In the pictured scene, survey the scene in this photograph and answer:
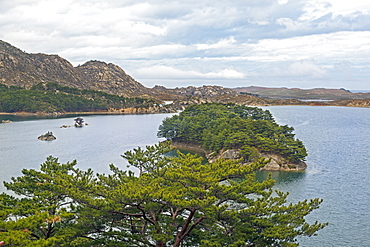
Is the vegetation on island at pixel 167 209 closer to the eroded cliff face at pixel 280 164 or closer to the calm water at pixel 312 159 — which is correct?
the calm water at pixel 312 159

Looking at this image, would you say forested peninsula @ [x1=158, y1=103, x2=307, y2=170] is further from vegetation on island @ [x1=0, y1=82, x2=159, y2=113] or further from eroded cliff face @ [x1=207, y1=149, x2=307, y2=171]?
vegetation on island @ [x1=0, y1=82, x2=159, y2=113]

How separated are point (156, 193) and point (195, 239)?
3845 mm

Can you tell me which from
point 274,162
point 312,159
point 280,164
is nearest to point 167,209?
point 274,162

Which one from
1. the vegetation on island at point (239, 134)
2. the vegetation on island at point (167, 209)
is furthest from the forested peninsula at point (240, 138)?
the vegetation on island at point (167, 209)

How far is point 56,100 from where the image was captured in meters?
135

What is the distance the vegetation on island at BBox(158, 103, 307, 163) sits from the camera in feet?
161

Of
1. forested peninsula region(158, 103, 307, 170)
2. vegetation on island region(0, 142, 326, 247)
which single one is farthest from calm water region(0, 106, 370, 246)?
vegetation on island region(0, 142, 326, 247)

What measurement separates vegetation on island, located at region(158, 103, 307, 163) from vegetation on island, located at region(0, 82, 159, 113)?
74735mm

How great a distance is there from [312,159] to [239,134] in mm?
10844

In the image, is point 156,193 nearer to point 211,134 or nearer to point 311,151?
point 211,134

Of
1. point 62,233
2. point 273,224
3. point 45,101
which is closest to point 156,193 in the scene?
point 62,233

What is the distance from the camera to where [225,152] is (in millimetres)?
51125

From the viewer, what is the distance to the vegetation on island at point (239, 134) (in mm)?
49188

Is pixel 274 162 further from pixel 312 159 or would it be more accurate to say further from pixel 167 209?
pixel 167 209
